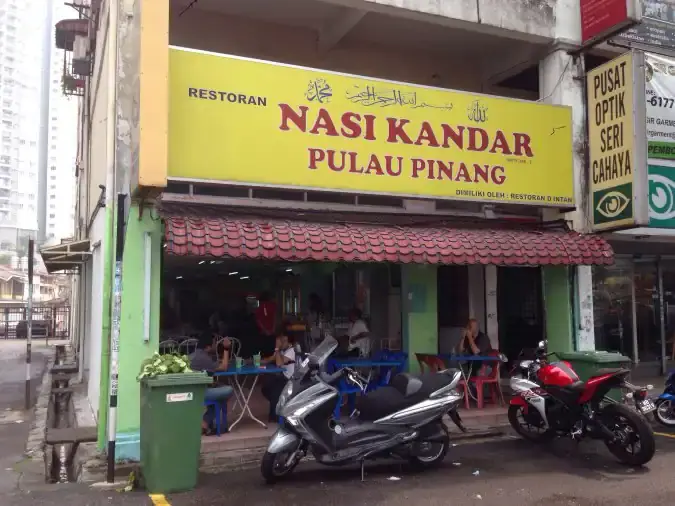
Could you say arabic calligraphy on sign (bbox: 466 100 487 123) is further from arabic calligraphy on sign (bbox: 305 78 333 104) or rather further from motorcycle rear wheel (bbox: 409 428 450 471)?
motorcycle rear wheel (bbox: 409 428 450 471)

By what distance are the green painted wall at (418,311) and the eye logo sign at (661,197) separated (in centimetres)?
406

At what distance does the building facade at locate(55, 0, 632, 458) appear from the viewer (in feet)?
23.9

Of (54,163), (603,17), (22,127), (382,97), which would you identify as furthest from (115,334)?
(22,127)

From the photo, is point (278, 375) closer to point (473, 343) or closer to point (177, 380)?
→ point (177, 380)

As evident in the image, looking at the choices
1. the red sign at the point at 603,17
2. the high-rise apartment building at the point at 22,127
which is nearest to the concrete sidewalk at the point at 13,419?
the red sign at the point at 603,17

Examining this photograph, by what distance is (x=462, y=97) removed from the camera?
9.55m

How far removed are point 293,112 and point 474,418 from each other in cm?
501

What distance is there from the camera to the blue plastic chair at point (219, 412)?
305 inches

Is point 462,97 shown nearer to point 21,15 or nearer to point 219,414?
point 219,414

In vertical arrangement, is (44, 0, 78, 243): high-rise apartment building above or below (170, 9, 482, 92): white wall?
above

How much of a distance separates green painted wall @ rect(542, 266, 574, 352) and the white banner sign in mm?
2803

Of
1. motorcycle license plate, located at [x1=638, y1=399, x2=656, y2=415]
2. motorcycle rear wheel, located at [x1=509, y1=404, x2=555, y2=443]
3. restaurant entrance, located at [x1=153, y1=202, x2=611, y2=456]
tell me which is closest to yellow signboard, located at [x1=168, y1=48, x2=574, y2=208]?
restaurant entrance, located at [x1=153, y1=202, x2=611, y2=456]

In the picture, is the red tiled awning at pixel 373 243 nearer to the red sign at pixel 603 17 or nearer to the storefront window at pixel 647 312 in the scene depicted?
the red sign at pixel 603 17

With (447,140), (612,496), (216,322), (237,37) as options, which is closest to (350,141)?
(447,140)
